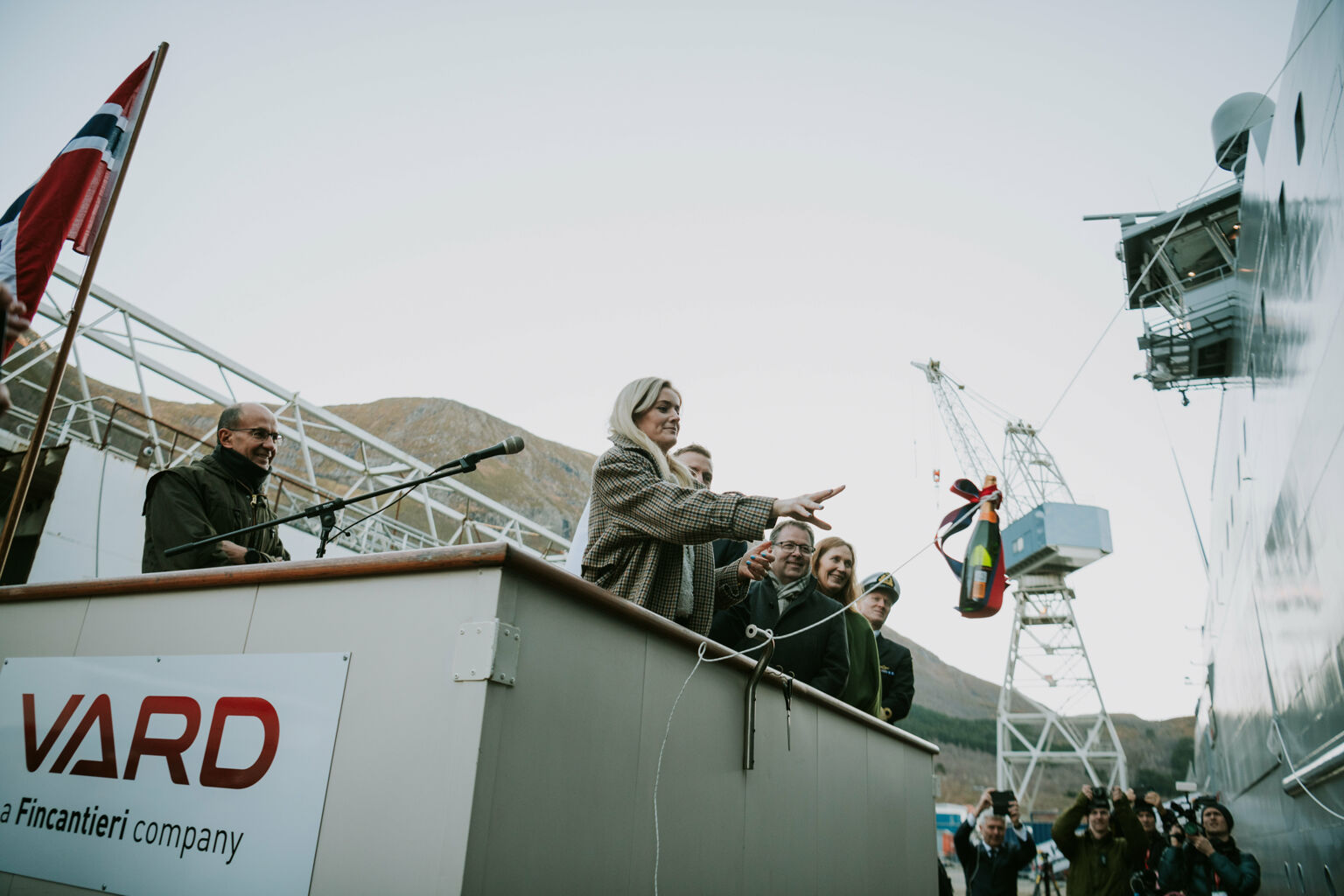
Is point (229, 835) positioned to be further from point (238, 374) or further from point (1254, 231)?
point (238, 374)

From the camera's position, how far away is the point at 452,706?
4.42ft

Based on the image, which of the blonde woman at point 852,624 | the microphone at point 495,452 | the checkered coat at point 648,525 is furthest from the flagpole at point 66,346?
the blonde woman at point 852,624

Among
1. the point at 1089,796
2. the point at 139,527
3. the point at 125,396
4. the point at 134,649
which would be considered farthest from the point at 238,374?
the point at 125,396

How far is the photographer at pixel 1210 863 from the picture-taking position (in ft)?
17.2

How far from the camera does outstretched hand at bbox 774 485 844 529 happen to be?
1.96 meters

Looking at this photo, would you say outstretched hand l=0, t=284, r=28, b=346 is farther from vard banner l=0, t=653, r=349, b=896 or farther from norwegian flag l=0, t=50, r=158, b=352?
norwegian flag l=0, t=50, r=158, b=352

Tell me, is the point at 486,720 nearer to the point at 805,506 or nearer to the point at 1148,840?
the point at 805,506

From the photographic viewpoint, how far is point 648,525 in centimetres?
212

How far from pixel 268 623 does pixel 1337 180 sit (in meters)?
4.06

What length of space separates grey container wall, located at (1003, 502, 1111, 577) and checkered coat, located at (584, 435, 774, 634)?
29.7 meters

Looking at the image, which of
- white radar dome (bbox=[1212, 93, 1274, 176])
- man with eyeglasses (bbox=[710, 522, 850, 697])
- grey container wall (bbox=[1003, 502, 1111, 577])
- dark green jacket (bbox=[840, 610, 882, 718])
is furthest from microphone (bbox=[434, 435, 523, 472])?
grey container wall (bbox=[1003, 502, 1111, 577])

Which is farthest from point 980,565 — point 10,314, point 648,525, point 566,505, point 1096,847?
point 566,505

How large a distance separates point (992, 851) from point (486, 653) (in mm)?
5417

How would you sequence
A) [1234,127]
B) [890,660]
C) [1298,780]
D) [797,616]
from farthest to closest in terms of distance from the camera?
[1234,127], [890,660], [1298,780], [797,616]
